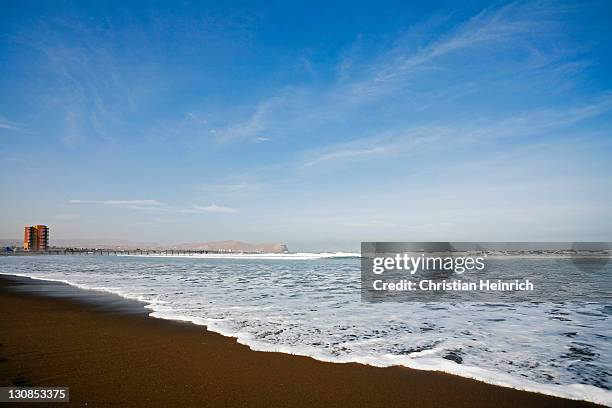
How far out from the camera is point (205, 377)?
5.16 m

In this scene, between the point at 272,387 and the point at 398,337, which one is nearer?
the point at 272,387

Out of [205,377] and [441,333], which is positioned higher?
[205,377]

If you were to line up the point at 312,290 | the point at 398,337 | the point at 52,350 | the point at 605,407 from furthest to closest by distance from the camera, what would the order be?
the point at 312,290 → the point at 398,337 → the point at 52,350 → the point at 605,407

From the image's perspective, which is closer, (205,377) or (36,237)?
(205,377)

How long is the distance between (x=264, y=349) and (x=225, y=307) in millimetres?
5342

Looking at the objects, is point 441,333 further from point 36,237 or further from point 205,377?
point 36,237

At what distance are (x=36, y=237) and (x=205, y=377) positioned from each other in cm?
16664

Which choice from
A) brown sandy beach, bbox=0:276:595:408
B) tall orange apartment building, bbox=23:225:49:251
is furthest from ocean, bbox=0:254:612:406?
tall orange apartment building, bbox=23:225:49:251

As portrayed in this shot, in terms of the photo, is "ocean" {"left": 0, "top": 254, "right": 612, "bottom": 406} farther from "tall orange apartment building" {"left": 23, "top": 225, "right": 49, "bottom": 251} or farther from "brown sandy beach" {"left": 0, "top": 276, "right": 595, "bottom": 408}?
"tall orange apartment building" {"left": 23, "top": 225, "right": 49, "bottom": 251}

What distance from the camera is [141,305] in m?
12.1

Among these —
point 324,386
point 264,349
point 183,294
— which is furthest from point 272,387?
point 183,294

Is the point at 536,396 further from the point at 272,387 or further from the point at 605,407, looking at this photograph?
the point at 272,387

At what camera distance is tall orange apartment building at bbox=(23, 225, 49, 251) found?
137113mm

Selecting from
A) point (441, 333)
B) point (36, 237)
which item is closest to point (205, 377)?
point (441, 333)
